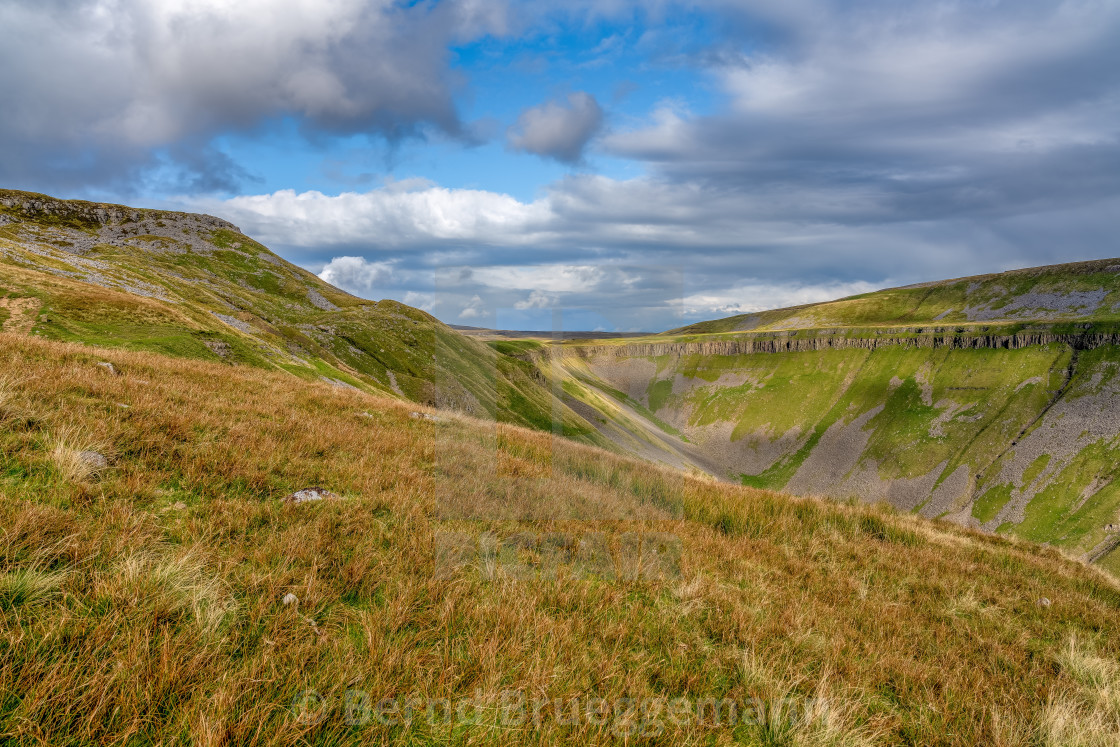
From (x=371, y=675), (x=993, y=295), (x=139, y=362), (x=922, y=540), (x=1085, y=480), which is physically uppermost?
(x=993, y=295)

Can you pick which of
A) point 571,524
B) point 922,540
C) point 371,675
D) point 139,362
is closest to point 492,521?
point 571,524

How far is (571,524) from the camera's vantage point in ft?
25.2

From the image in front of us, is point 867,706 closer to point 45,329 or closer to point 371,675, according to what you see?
point 371,675

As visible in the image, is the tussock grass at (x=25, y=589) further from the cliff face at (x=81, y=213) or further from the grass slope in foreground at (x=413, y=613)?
the cliff face at (x=81, y=213)

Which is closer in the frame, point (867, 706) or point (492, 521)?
point (867, 706)

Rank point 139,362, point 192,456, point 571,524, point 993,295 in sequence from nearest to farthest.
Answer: point 192,456 → point 571,524 → point 139,362 → point 993,295

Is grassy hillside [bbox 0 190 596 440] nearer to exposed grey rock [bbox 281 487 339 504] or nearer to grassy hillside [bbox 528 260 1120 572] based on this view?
exposed grey rock [bbox 281 487 339 504]

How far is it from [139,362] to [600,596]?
512 inches
